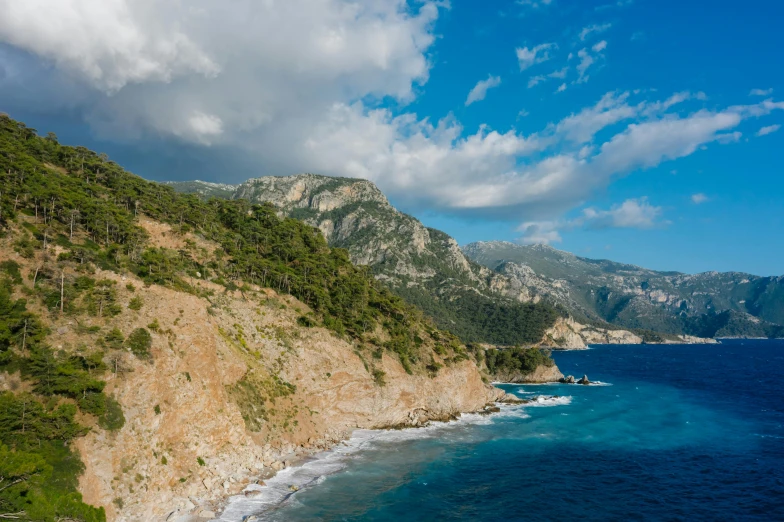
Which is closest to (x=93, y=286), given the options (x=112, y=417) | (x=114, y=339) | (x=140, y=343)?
(x=114, y=339)

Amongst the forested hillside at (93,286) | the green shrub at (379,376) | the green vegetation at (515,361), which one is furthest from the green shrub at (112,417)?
the green vegetation at (515,361)

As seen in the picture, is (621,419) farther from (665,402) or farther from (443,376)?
(443,376)

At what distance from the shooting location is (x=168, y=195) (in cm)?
8481

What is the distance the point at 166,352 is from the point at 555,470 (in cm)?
5045

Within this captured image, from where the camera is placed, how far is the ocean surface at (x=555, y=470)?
42.1m

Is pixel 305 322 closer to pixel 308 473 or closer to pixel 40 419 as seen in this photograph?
pixel 308 473

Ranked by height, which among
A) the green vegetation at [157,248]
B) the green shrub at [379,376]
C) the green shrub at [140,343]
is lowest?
the green shrub at [379,376]

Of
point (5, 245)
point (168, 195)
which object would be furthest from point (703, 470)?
point (168, 195)

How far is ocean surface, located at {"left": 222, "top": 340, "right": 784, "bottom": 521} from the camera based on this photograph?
4206 cm

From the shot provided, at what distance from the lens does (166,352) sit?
42.8m

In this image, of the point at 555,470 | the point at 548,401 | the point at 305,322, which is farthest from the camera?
the point at 548,401

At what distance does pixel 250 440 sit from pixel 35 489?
80.4 ft

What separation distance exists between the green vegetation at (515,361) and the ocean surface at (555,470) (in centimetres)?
4500

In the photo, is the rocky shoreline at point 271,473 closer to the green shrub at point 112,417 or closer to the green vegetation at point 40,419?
the green vegetation at point 40,419
